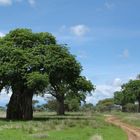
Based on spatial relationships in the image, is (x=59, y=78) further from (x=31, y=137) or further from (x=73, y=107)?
(x=73, y=107)

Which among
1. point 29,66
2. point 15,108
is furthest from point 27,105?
point 29,66

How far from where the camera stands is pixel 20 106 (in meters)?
56.9

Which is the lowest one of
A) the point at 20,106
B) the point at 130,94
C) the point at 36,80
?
the point at 20,106

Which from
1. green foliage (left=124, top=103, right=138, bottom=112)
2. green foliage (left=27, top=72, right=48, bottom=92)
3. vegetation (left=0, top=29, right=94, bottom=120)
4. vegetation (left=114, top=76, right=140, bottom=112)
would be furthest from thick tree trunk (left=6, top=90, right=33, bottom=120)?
green foliage (left=124, top=103, right=138, bottom=112)

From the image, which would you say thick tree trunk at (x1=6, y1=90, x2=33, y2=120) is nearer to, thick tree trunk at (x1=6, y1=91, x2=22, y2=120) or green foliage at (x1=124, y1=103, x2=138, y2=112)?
thick tree trunk at (x1=6, y1=91, x2=22, y2=120)

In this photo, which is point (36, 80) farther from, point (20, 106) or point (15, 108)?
point (15, 108)

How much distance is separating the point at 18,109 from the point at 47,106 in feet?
306

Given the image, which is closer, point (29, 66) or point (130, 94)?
point (29, 66)

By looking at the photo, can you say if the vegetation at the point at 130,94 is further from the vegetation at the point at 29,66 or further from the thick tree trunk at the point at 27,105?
the thick tree trunk at the point at 27,105

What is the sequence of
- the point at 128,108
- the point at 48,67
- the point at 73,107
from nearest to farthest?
the point at 48,67
the point at 73,107
the point at 128,108

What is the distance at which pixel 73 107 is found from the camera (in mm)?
132500

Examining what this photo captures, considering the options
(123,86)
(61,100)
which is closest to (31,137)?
(61,100)

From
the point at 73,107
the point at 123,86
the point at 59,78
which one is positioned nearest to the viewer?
the point at 59,78

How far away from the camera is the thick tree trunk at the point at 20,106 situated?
185 feet
